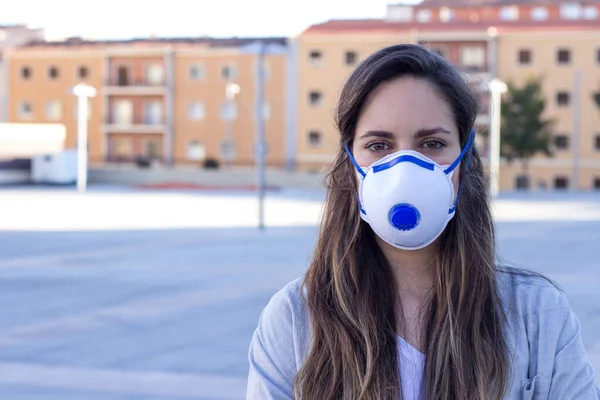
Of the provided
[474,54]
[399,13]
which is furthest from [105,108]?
[474,54]

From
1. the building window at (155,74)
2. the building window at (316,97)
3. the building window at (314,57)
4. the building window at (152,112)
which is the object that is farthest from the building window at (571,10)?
the building window at (152,112)

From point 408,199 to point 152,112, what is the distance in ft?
221

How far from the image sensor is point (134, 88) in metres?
68.1

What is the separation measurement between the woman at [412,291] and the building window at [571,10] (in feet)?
241

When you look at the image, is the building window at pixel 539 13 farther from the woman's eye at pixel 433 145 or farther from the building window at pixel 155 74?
the woman's eye at pixel 433 145

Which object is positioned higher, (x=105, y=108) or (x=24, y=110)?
(x=105, y=108)

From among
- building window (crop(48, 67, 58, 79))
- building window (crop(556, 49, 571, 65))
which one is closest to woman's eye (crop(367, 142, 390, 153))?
building window (crop(556, 49, 571, 65))

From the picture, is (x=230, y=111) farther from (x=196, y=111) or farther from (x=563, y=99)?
(x=563, y=99)

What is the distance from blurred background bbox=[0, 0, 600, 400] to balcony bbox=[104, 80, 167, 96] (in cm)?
7

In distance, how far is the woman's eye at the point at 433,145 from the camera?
2383mm

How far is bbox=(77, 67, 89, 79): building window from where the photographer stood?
68938 mm

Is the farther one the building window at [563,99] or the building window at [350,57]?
the building window at [350,57]

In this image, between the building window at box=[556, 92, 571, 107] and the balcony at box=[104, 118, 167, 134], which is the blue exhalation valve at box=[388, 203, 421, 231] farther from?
the balcony at box=[104, 118, 167, 134]

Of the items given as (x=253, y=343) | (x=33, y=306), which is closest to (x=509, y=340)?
(x=253, y=343)
